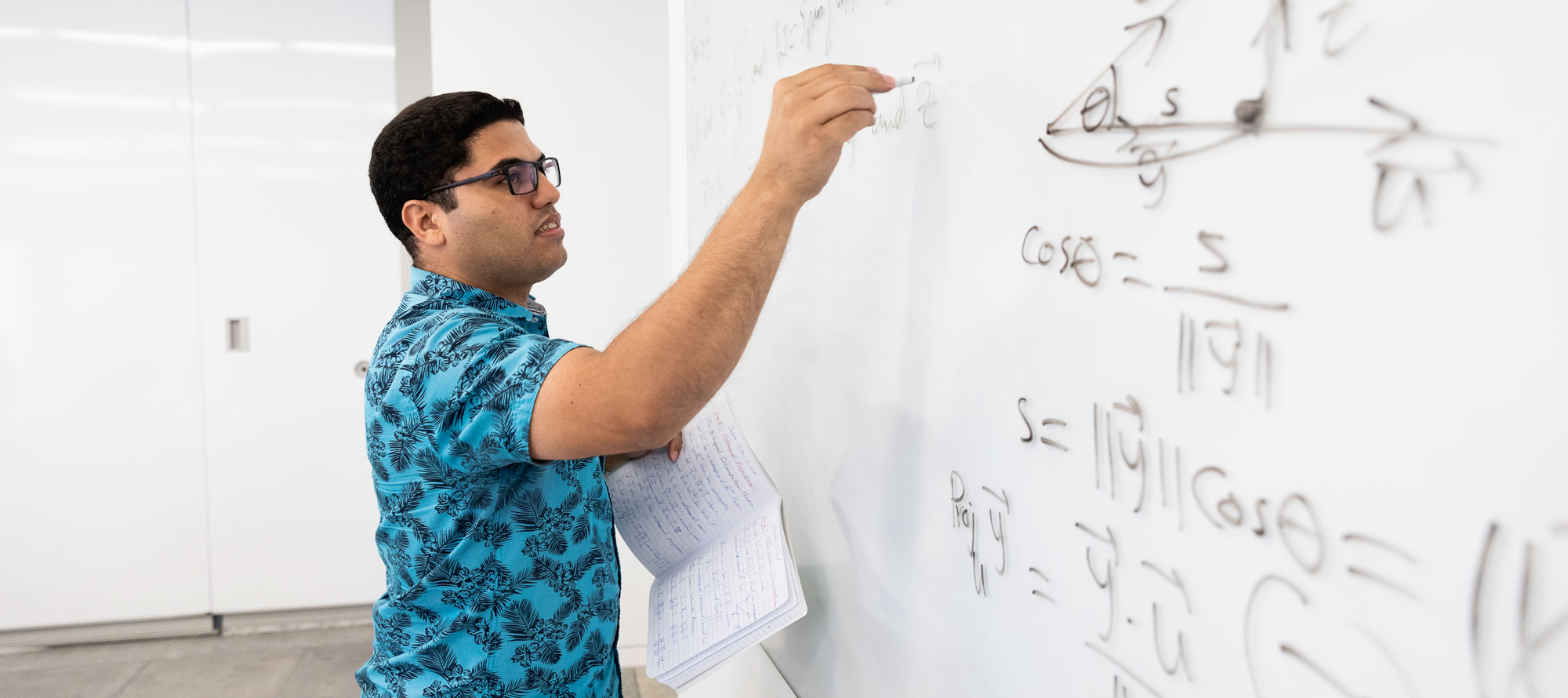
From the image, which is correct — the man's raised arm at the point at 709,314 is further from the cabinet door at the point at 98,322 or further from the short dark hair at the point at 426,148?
the cabinet door at the point at 98,322

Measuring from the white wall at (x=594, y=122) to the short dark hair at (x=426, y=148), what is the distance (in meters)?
1.43

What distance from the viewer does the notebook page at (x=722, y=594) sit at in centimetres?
71

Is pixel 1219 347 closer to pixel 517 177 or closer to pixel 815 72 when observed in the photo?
pixel 815 72

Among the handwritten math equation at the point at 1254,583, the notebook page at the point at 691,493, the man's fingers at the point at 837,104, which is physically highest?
the man's fingers at the point at 837,104

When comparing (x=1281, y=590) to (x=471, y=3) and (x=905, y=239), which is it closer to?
(x=905, y=239)

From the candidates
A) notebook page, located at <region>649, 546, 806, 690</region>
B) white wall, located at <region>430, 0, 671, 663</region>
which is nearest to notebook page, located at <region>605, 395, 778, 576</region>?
notebook page, located at <region>649, 546, 806, 690</region>

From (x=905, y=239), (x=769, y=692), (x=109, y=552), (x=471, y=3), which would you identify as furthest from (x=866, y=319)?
(x=109, y=552)

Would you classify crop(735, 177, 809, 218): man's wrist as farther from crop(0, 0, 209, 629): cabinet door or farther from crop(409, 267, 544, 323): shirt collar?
crop(0, 0, 209, 629): cabinet door

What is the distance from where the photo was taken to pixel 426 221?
85 centimetres

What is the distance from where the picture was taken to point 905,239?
0.59 meters

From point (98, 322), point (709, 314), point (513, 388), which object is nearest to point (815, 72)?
point (709, 314)

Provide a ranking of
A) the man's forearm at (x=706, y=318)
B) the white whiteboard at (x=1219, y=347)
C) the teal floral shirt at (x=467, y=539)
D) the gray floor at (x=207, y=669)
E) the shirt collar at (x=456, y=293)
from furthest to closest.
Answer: the gray floor at (x=207, y=669), the shirt collar at (x=456, y=293), the teal floral shirt at (x=467, y=539), the man's forearm at (x=706, y=318), the white whiteboard at (x=1219, y=347)

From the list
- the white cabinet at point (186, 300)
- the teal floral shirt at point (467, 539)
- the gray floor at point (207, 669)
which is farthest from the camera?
the white cabinet at point (186, 300)

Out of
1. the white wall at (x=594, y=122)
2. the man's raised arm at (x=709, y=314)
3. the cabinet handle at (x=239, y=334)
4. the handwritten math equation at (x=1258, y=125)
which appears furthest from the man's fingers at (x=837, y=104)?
the cabinet handle at (x=239, y=334)
